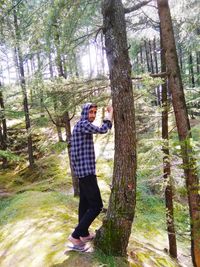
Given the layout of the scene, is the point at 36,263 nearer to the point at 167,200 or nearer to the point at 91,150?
the point at 91,150

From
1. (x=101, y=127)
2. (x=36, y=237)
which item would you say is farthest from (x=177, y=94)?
(x=36, y=237)

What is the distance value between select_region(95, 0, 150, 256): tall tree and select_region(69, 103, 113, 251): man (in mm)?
211

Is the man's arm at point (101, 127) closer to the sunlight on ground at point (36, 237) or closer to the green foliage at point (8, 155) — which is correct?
the sunlight on ground at point (36, 237)

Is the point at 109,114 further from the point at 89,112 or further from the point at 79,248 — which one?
the point at 79,248

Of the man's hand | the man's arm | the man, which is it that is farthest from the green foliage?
the man's hand

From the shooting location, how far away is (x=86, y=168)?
4305mm

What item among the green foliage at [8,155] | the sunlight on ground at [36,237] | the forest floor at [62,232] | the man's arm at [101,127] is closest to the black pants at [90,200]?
the forest floor at [62,232]

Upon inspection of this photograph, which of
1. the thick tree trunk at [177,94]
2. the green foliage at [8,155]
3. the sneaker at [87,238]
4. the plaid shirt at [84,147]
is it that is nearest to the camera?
the plaid shirt at [84,147]

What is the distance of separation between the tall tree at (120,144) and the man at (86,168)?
0.69ft

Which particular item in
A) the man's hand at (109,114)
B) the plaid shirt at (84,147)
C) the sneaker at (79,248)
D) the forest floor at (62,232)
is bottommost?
the forest floor at (62,232)

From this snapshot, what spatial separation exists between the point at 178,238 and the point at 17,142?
14.1 m

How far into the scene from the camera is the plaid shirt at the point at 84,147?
430 cm

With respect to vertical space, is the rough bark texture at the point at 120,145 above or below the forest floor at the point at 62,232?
above

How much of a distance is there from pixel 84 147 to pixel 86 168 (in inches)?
12.5
